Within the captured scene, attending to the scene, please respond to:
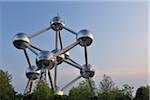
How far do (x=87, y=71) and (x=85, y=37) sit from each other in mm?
2928

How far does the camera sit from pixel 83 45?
66.6ft

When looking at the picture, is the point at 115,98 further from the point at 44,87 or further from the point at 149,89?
the point at 44,87

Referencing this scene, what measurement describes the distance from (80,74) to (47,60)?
180 inches

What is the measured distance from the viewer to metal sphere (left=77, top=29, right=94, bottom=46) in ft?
64.5

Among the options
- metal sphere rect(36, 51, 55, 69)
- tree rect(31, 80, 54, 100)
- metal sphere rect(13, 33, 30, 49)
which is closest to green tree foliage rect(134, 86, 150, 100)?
tree rect(31, 80, 54, 100)

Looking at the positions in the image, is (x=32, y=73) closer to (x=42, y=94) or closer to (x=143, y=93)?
(x=42, y=94)

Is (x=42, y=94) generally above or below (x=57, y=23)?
below

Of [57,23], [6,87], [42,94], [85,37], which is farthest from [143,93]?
[57,23]

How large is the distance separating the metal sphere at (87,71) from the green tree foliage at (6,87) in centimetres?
459

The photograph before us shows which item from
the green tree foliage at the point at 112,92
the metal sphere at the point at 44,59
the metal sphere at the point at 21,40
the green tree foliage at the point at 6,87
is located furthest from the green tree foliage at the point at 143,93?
the metal sphere at the point at 21,40

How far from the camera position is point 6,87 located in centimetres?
1886

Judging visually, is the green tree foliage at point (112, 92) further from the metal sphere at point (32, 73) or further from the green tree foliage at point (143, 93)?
the metal sphere at point (32, 73)

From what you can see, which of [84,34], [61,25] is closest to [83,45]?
[84,34]

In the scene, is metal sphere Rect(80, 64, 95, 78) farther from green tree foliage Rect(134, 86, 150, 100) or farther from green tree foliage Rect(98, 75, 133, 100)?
green tree foliage Rect(134, 86, 150, 100)
